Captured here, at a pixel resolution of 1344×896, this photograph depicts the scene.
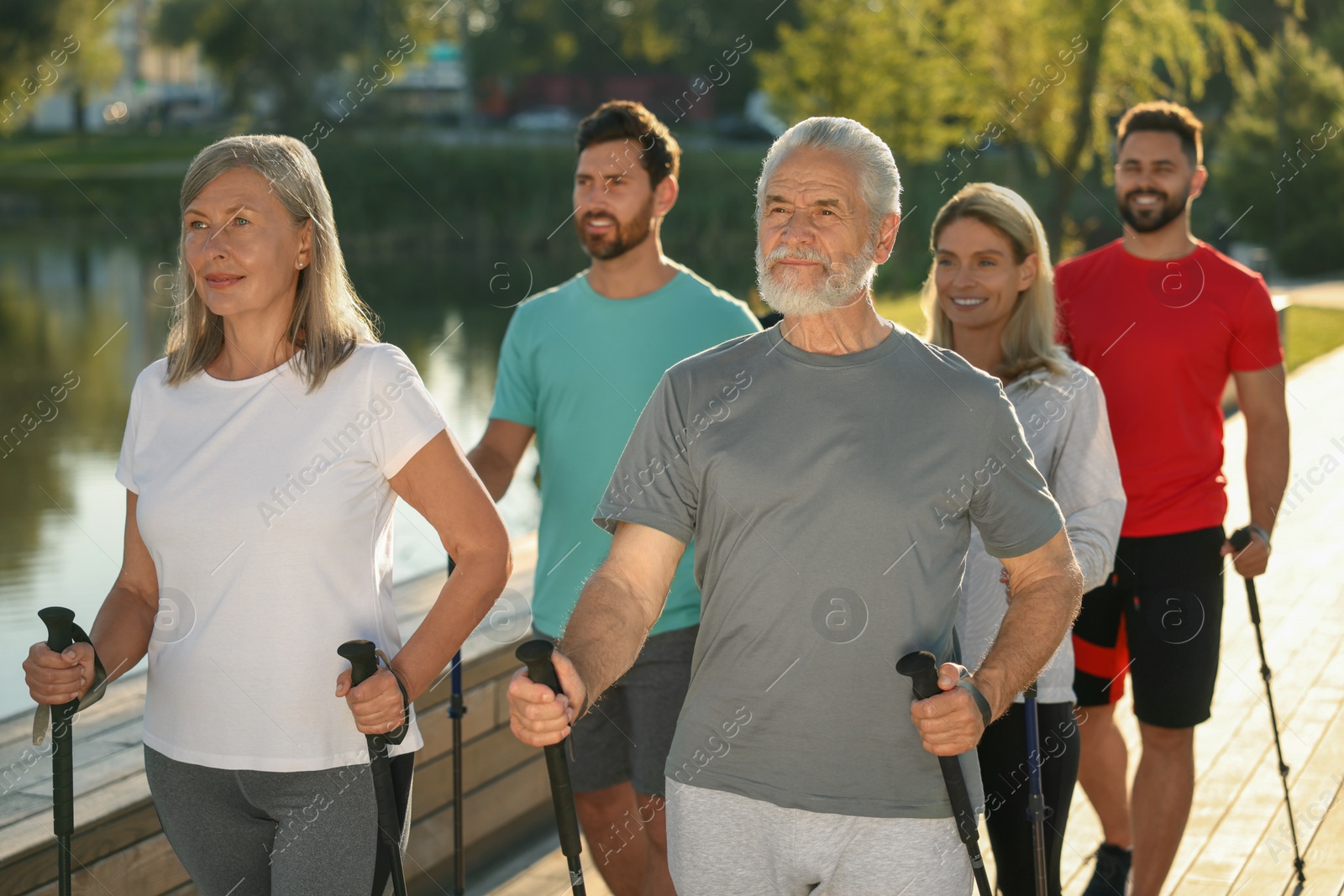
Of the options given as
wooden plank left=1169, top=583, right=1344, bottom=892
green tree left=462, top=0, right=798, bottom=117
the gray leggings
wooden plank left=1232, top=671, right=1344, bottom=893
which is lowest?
wooden plank left=1232, top=671, right=1344, bottom=893

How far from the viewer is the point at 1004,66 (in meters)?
14.7

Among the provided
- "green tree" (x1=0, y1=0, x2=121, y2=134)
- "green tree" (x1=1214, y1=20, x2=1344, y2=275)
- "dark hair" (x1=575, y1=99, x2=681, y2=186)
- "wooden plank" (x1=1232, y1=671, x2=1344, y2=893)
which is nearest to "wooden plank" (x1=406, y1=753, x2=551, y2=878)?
"dark hair" (x1=575, y1=99, x2=681, y2=186)

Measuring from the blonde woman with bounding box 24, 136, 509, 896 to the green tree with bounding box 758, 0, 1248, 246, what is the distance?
1113 cm

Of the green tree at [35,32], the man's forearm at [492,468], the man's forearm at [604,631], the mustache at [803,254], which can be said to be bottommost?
the man's forearm at [604,631]

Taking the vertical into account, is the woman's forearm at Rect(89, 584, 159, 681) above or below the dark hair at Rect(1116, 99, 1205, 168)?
below

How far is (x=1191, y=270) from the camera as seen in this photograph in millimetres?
3842

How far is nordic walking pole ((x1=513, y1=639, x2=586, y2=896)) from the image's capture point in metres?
1.85

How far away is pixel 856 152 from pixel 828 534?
600 millimetres

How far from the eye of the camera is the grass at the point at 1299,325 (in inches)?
573

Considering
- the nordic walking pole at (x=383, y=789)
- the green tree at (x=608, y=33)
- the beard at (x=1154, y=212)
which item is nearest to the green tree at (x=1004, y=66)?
the beard at (x=1154, y=212)

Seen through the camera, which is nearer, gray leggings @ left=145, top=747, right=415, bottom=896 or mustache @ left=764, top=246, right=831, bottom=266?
mustache @ left=764, top=246, right=831, bottom=266

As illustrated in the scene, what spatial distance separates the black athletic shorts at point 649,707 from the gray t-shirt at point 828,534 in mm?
1170

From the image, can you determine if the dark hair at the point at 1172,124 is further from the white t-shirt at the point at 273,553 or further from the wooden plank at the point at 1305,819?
the white t-shirt at the point at 273,553

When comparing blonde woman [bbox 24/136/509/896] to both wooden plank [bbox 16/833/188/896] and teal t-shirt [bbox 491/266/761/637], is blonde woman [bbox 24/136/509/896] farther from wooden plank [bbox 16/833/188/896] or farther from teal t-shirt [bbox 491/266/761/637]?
teal t-shirt [bbox 491/266/761/637]
